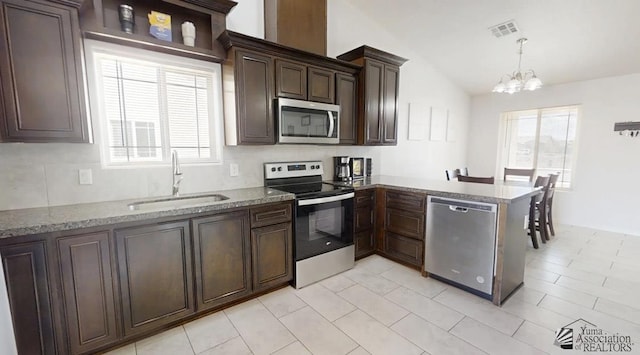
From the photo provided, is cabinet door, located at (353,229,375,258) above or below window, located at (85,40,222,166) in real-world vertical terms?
below

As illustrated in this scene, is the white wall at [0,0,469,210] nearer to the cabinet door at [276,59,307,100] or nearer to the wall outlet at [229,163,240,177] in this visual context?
the wall outlet at [229,163,240,177]

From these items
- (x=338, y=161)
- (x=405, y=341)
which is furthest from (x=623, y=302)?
(x=338, y=161)

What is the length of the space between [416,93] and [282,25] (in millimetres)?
2836

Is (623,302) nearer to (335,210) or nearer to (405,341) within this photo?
(405,341)

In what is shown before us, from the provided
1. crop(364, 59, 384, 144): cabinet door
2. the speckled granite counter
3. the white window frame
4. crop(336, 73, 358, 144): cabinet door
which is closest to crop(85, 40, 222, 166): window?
the speckled granite counter

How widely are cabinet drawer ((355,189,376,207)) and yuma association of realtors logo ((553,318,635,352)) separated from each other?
74.9 inches

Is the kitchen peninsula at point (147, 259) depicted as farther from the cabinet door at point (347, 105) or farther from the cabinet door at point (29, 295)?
the cabinet door at point (347, 105)

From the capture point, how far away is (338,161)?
354 cm

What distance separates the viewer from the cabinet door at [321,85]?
288 centimetres

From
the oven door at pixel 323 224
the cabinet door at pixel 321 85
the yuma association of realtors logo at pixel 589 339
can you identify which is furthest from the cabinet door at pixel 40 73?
the yuma association of realtors logo at pixel 589 339

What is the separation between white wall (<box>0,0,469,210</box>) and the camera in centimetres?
186

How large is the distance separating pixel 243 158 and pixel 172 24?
4.36ft

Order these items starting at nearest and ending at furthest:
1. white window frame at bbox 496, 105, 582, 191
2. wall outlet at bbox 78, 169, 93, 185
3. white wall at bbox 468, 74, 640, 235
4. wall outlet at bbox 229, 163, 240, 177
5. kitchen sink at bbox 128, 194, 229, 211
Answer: wall outlet at bbox 78, 169, 93, 185 → kitchen sink at bbox 128, 194, 229, 211 → wall outlet at bbox 229, 163, 240, 177 → white wall at bbox 468, 74, 640, 235 → white window frame at bbox 496, 105, 582, 191

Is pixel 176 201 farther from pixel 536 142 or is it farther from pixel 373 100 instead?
pixel 536 142
